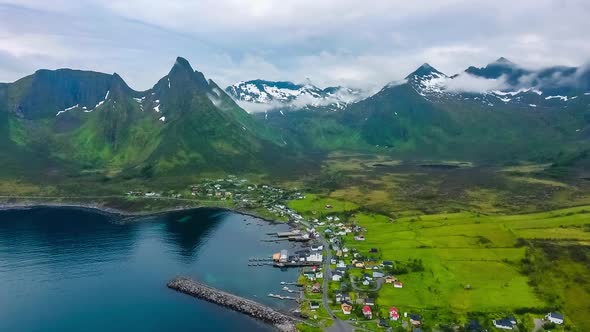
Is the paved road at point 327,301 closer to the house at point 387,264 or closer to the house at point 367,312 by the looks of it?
the house at point 367,312

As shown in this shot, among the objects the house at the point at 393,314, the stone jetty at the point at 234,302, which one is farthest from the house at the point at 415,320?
the stone jetty at the point at 234,302

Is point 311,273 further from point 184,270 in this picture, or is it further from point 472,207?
point 472,207

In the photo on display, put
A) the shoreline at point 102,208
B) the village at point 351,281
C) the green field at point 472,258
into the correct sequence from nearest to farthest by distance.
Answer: the village at point 351,281 → the green field at point 472,258 → the shoreline at point 102,208

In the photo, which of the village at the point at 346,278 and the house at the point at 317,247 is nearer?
the village at the point at 346,278

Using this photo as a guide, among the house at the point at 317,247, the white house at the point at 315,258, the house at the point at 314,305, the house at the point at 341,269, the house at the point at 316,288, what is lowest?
the house at the point at 314,305

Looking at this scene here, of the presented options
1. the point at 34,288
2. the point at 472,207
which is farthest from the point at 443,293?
the point at 34,288

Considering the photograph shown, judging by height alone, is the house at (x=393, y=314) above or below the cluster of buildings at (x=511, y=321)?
above

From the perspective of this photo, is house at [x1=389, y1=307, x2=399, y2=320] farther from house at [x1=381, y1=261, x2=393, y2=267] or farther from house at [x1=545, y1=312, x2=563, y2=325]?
house at [x1=545, y1=312, x2=563, y2=325]
